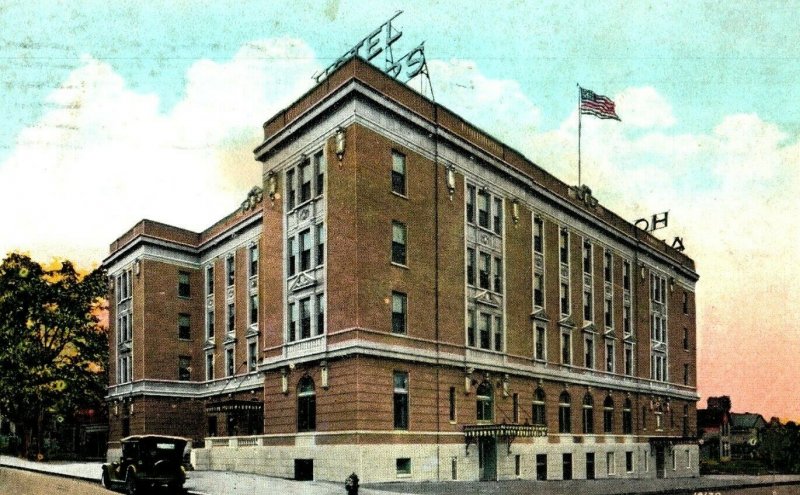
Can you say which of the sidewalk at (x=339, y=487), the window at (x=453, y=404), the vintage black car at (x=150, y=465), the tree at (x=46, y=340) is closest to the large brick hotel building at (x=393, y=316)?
the window at (x=453, y=404)

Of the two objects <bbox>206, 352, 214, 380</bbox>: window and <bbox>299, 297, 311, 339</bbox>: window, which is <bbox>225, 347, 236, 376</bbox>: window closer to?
<bbox>206, 352, 214, 380</bbox>: window

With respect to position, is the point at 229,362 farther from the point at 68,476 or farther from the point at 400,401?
the point at 400,401

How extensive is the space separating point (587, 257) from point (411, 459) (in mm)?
22157

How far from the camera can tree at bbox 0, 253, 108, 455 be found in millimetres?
49344

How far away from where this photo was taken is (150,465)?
26.2 m

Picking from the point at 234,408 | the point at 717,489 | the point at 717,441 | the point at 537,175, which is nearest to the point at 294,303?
the point at 234,408

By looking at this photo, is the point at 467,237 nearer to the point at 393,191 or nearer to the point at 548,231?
the point at 393,191

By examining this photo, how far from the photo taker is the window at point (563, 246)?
47.6m

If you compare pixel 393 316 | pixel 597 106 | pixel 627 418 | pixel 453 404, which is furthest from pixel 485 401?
pixel 627 418

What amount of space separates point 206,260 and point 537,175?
2229 cm

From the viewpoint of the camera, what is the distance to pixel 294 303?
35.9m

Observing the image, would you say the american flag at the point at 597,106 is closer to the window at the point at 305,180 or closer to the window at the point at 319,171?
the window at the point at 319,171

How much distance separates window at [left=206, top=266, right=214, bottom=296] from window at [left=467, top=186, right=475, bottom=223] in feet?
67.5

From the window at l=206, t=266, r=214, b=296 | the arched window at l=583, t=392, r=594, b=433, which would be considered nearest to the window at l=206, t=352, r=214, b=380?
the window at l=206, t=266, r=214, b=296
